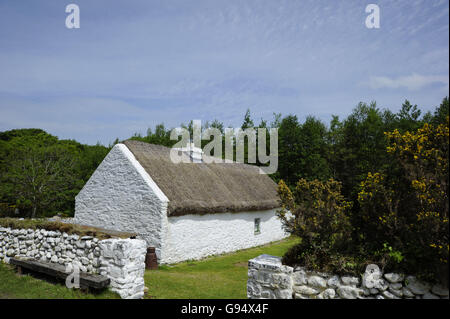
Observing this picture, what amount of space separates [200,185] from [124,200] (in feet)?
12.6

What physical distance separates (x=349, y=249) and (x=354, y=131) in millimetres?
23568

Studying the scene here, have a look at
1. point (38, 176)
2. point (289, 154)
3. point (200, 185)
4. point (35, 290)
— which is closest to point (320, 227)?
point (35, 290)

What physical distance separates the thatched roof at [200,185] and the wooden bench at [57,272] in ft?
15.1

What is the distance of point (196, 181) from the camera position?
1509 cm

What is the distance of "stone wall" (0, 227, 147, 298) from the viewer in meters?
7.06

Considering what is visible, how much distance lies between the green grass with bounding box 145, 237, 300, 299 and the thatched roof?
220 centimetres

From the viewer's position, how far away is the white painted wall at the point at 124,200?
11719 mm

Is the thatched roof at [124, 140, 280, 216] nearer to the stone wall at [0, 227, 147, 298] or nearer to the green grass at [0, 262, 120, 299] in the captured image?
the stone wall at [0, 227, 147, 298]

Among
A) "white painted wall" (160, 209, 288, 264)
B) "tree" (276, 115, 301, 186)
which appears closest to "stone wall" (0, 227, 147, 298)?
"white painted wall" (160, 209, 288, 264)

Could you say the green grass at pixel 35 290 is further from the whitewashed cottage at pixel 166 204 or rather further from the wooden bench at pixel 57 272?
the whitewashed cottage at pixel 166 204

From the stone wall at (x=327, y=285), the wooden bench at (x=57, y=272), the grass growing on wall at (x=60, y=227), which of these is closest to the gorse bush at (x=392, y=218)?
the stone wall at (x=327, y=285)

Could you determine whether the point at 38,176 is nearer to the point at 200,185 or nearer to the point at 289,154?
the point at 200,185

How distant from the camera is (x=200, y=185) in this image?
49.1 ft
